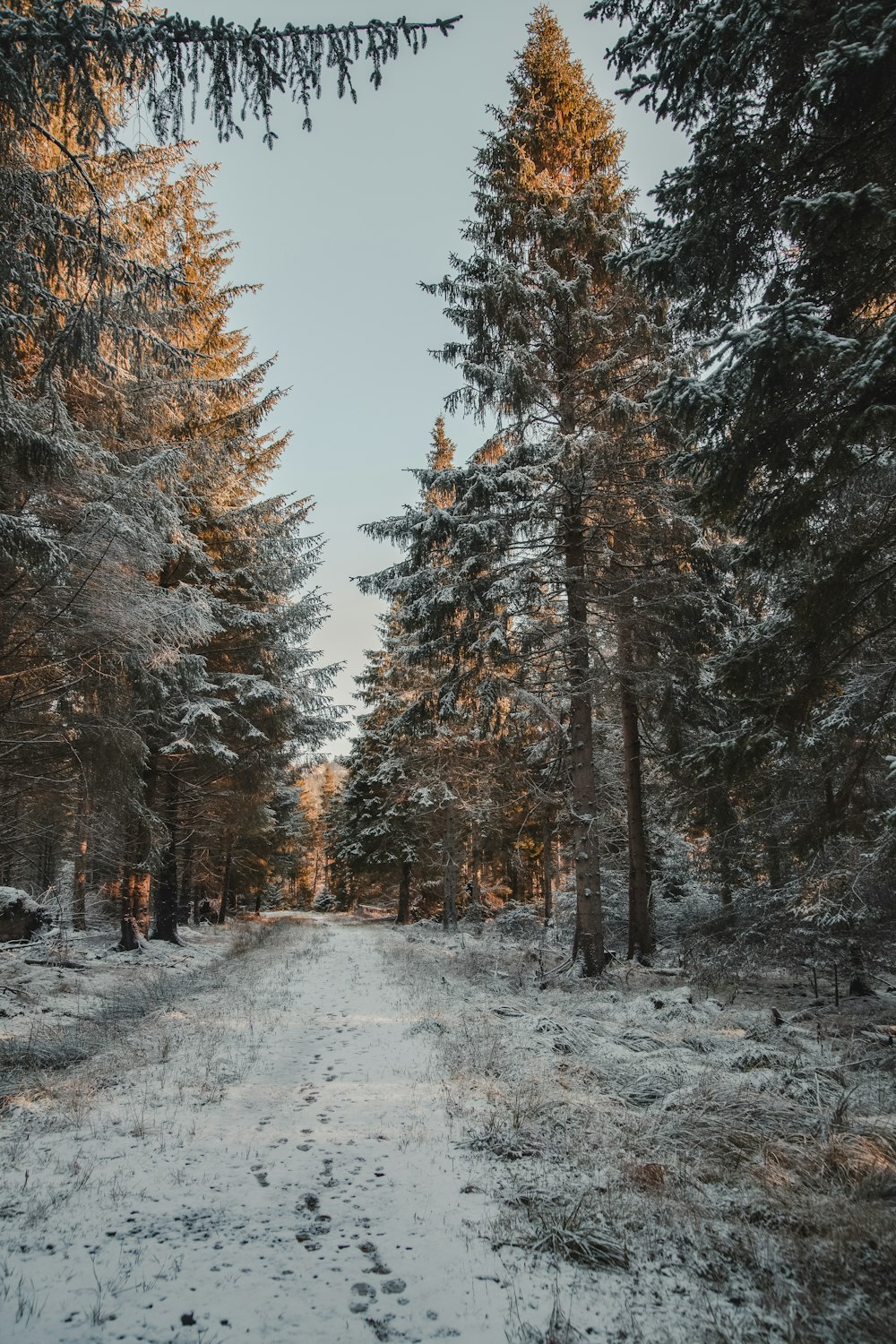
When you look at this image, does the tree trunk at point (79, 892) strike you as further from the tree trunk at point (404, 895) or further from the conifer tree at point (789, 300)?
the conifer tree at point (789, 300)

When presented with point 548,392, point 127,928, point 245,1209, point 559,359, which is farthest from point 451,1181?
point 127,928

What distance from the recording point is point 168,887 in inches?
708

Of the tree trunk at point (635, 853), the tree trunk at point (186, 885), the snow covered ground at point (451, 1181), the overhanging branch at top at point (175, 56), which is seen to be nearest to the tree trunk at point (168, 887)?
the tree trunk at point (186, 885)

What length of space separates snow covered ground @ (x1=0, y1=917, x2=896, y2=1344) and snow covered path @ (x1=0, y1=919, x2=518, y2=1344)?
2 centimetres

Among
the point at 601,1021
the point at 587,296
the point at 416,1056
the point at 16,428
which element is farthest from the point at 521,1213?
the point at 587,296

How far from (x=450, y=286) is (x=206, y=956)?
55.3ft

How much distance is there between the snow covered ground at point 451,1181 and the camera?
8.96ft

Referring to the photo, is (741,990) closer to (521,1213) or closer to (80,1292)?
(521,1213)

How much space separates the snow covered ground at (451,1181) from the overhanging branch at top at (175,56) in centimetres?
709

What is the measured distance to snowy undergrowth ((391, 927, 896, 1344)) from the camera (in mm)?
2758

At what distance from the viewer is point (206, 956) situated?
15.9 metres

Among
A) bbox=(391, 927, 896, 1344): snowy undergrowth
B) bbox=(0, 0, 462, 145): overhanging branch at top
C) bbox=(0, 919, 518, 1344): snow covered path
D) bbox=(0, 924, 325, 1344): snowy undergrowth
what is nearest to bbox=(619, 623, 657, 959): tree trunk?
bbox=(391, 927, 896, 1344): snowy undergrowth

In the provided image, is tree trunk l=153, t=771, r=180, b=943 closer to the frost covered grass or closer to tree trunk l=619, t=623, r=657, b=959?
the frost covered grass

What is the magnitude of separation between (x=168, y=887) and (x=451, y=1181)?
16.7 metres
